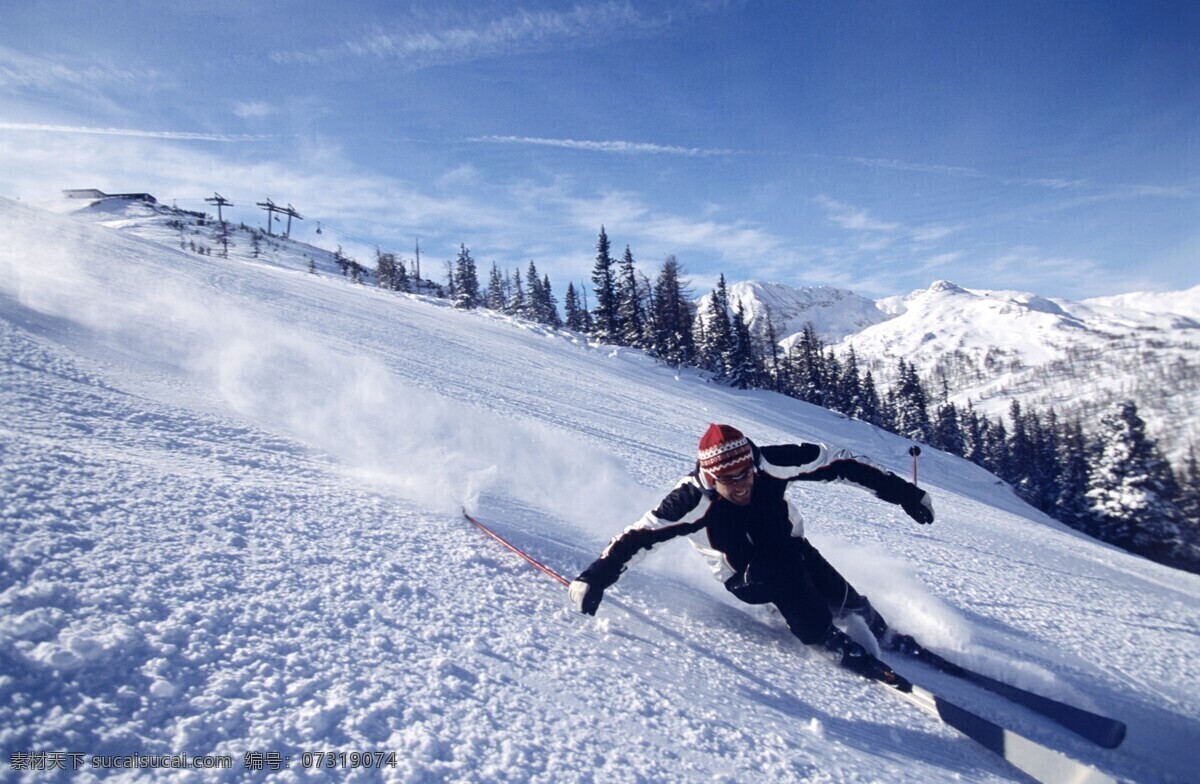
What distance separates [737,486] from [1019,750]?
2231 millimetres

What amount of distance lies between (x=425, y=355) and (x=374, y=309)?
8.40 meters

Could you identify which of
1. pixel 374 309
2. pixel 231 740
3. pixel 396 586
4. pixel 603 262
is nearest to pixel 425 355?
pixel 374 309

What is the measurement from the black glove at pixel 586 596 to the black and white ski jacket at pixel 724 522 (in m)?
0.04

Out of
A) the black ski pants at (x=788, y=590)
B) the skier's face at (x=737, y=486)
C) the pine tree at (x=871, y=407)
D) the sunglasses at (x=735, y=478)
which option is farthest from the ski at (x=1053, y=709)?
the pine tree at (x=871, y=407)

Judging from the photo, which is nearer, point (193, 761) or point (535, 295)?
point (193, 761)

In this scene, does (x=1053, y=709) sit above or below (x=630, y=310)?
below

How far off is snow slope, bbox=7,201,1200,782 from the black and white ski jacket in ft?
1.45

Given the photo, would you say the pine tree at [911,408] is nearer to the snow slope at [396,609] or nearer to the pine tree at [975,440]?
the pine tree at [975,440]

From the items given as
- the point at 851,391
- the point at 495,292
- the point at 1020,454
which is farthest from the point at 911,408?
the point at 495,292

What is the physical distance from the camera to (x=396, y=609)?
10.3ft

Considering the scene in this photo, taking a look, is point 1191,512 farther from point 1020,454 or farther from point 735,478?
point 735,478

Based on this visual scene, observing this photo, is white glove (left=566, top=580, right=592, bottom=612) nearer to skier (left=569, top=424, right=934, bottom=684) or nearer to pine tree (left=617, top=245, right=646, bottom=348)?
skier (left=569, top=424, right=934, bottom=684)

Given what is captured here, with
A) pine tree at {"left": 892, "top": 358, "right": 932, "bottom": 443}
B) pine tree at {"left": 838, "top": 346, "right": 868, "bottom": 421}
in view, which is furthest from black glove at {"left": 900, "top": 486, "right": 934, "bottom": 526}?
pine tree at {"left": 892, "top": 358, "right": 932, "bottom": 443}

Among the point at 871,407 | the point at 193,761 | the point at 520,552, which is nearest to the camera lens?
the point at 193,761
